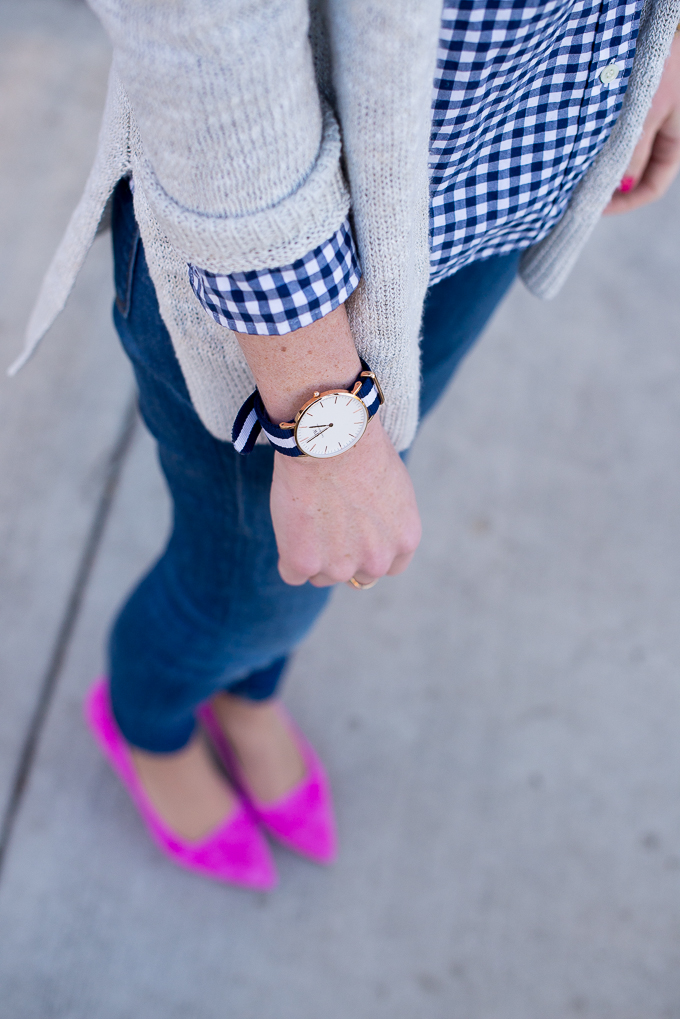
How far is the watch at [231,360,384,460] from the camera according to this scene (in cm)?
58

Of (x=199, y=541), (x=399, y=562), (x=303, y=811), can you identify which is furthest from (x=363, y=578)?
(x=303, y=811)

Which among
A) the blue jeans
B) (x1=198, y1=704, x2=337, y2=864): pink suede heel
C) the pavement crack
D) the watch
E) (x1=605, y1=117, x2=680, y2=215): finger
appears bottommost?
(x1=198, y1=704, x2=337, y2=864): pink suede heel

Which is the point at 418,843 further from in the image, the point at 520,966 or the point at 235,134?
the point at 235,134

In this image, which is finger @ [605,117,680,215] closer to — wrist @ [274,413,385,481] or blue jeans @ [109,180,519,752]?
blue jeans @ [109,180,519,752]

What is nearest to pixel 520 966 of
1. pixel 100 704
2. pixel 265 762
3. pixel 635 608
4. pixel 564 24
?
pixel 265 762

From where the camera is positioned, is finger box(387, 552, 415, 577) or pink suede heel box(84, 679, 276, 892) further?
pink suede heel box(84, 679, 276, 892)

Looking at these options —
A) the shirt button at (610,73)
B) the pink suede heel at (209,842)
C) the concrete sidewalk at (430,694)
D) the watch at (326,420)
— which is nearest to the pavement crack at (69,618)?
the concrete sidewalk at (430,694)

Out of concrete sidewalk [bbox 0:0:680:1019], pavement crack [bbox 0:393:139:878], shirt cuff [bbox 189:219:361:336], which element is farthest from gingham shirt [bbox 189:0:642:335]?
pavement crack [bbox 0:393:139:878]

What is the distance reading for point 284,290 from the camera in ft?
1.69

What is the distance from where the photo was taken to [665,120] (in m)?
0.84

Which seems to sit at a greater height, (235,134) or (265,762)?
(235,134)

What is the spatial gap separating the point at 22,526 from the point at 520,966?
1361 mm

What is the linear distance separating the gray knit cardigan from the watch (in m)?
0.04

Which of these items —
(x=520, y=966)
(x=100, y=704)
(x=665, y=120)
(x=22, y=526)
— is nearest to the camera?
(x=665, y=120)
